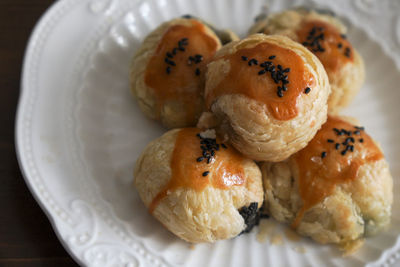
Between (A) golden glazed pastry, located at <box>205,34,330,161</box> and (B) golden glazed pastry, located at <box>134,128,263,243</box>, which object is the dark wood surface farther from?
(A) golden glazed pastry, located at <box>205,34,330,161</box>

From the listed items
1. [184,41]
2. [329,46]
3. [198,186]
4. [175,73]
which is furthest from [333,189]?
[184,41]

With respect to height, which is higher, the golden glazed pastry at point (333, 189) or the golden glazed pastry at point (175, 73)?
the golden glazed pastry at point (175, 73)

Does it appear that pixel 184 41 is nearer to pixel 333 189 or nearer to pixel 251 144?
pixel 251 144

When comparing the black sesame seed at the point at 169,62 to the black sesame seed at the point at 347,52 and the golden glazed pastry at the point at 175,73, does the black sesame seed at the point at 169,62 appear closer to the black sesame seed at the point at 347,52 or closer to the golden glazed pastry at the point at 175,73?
the golden glazed pastry at the point at 175,73

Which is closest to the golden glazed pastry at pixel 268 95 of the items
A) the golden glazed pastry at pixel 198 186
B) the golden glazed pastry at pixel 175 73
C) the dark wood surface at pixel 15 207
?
the golden glazed pastry at pixel 198 186

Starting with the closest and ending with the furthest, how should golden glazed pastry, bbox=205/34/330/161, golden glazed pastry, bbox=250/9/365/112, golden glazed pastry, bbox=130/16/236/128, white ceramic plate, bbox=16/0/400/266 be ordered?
golden glazed pastry, bbox=205/34/330/161 → white ceramic plate, bbox=16/0/400/266 → golden glazed pastry, bbox=130/16/236/128 → golden glazed pastry, bbox=250/9/365/112

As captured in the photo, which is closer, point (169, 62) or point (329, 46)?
point (169, 62)

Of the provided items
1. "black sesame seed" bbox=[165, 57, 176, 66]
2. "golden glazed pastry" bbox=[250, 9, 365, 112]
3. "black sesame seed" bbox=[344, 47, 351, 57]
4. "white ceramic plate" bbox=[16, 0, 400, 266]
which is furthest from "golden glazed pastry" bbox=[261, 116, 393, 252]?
"black sesame seed" bbox=[165, 57, 176, 66]
